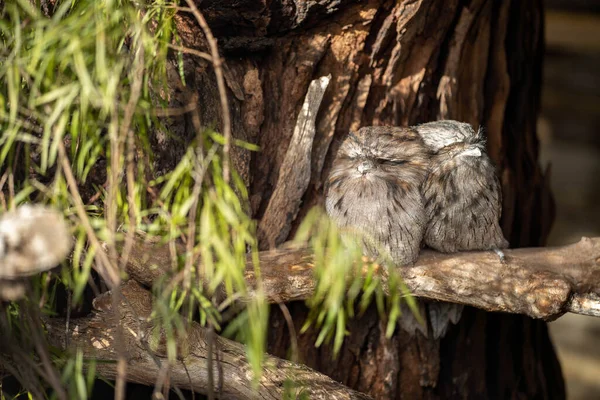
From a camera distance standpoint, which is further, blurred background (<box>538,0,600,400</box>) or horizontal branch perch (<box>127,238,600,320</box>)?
blurred background (<box>538,0,600,400</box>)

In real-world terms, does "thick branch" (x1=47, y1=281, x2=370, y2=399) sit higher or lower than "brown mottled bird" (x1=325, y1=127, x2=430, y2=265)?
lower

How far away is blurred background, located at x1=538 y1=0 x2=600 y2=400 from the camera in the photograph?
4.71 metres

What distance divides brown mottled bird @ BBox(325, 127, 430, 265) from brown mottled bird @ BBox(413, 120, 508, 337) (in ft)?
0.13

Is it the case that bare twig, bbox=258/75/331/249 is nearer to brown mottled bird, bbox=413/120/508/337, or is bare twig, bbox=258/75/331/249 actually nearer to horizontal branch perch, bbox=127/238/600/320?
horizontal branch perch, bbox=127/238/600/320

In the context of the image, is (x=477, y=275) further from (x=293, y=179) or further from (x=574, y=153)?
(x=574, y=153)

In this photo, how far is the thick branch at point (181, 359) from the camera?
1.99 metres

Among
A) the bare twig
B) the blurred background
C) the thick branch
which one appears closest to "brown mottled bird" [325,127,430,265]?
the bare twig

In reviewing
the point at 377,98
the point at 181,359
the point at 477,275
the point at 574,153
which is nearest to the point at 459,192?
the point at 477,275

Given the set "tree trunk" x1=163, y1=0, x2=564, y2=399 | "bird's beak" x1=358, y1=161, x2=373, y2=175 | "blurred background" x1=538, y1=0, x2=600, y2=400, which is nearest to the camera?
"bird's beak" x1=358, y1=161, x2=373, y2=175

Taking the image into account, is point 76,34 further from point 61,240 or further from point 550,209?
point 550,209

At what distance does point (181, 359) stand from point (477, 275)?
822mm

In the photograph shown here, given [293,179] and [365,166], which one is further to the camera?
[293,179]

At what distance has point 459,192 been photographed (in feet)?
6.86

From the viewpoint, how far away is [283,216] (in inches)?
89.1
